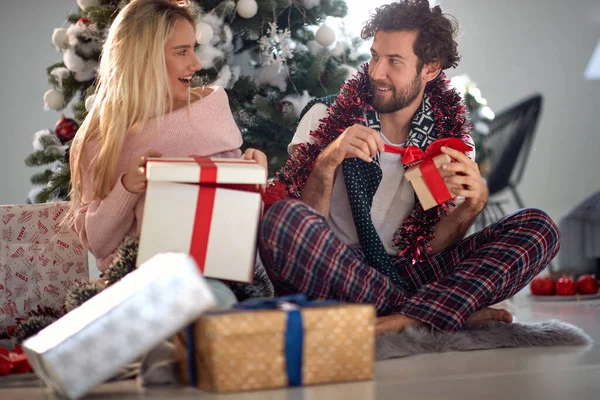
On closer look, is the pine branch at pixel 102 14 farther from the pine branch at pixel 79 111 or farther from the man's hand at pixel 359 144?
the man's hand at pixel 359 144

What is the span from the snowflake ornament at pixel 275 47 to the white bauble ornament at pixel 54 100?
2.70 feet

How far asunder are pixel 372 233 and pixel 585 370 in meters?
0.80

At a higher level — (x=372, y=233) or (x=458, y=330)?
(x=372, y=233)

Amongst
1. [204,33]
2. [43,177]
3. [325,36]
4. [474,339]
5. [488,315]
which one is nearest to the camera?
[474,339]

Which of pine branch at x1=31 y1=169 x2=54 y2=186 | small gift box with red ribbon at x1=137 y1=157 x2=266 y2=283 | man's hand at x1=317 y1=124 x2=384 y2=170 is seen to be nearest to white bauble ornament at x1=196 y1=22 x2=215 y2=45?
pine branch at x1=31 y1=169 x2=54 y2=186

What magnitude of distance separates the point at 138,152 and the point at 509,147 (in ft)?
10.4

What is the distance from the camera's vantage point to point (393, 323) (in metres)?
2.12

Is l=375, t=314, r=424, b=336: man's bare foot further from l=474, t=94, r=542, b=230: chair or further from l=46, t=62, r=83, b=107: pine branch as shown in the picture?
l=474, t=94, r=542, b=230: chair

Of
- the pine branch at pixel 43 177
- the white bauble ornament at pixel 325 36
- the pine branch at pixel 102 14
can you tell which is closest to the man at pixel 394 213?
the white bauble ornament at pixel 325 36

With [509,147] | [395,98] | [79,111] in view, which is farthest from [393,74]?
[509,147]

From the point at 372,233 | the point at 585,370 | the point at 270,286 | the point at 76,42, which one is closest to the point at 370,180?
the point at 372,233

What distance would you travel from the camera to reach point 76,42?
3238 mm

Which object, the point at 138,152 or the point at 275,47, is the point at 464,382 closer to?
the point at 138,152

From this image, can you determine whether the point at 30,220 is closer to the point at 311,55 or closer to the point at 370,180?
the point at 370,180
